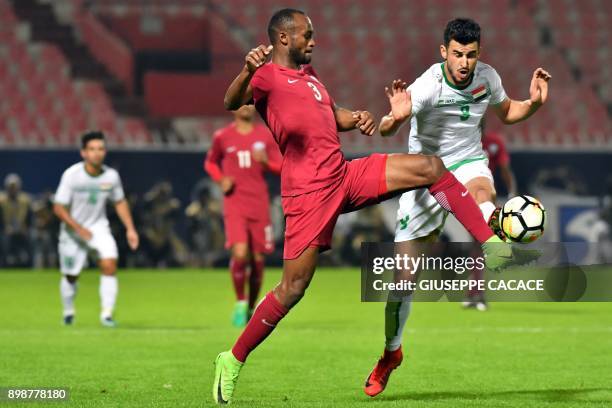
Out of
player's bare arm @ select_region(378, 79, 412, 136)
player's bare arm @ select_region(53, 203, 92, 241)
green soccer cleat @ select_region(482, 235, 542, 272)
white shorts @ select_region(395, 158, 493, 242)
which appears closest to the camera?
green soccer cleat @ select_region(482, 235, 542, 272)

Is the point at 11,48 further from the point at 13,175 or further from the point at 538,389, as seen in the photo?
the point at 538,389

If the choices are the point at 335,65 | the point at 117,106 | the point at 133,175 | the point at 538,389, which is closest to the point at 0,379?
the point at 538,389

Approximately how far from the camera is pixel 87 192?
37.1 feet

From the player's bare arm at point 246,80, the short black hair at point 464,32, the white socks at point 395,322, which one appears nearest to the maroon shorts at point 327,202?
the player's bare arm at point 246,80

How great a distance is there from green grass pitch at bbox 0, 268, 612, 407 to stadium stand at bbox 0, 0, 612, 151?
8.73 meters

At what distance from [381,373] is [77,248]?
541 centimetres

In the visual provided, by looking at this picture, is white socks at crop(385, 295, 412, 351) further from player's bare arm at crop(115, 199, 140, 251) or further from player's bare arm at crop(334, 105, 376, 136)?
player's bare arm at crop(115, 199, 140, 251)

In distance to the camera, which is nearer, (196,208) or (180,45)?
(196,208)

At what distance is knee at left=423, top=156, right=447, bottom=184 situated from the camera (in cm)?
578

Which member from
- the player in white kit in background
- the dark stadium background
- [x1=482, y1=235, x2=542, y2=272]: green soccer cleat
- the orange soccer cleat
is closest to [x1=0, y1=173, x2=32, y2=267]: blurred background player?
the dark stadium background

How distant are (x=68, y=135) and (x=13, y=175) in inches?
120

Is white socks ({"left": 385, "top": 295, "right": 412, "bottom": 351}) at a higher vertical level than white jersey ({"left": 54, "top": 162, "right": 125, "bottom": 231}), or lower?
higher

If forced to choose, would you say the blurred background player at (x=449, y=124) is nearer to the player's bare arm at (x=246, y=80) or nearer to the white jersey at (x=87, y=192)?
the player's bare arm at (x=246, y=80)

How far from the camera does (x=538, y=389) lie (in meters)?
6.70
